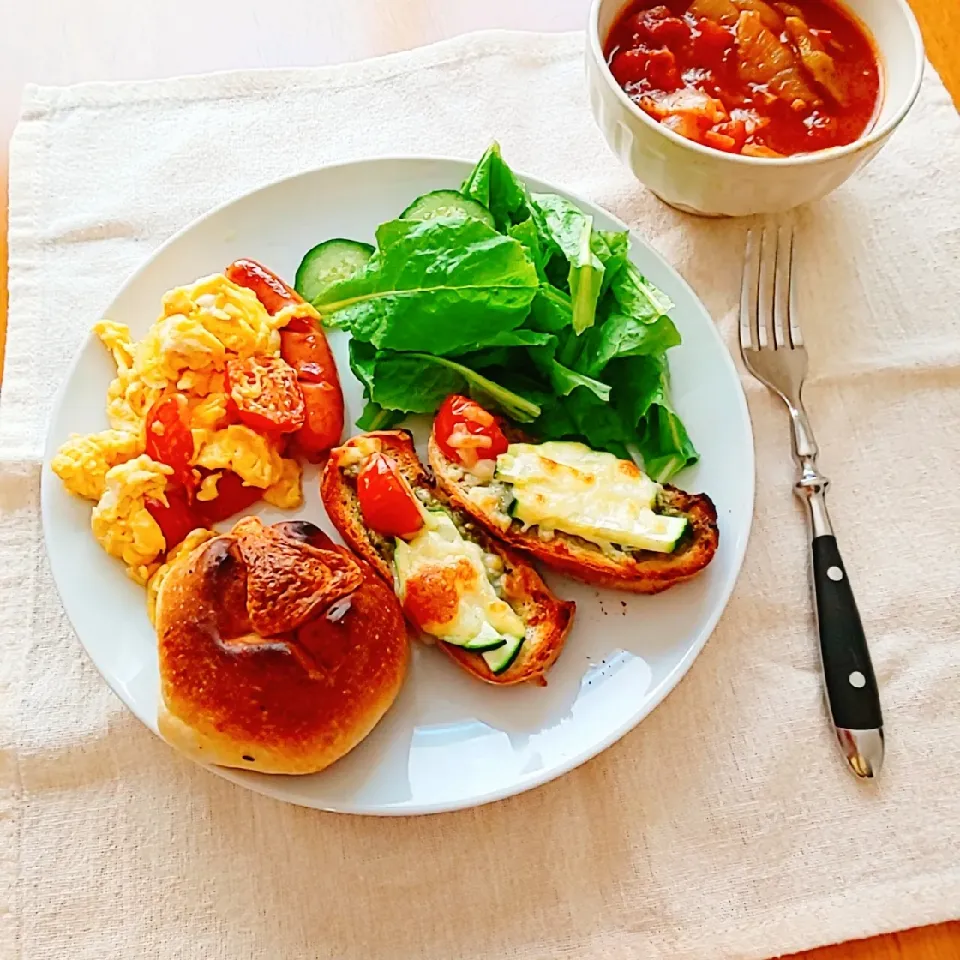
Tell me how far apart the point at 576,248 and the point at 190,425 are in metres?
0.93

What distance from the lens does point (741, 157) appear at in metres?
2.38

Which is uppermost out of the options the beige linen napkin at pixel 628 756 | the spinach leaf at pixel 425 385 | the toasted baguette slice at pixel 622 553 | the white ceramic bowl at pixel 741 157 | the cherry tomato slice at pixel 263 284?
the white ceramic bowl at pixel 741 157

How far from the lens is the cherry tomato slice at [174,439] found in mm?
2217

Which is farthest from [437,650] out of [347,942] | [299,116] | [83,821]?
[299,116]

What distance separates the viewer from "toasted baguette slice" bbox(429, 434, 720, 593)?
84.0 inches

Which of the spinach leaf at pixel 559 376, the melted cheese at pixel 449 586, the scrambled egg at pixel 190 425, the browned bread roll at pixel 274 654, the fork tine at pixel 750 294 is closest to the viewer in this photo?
the browned bread roll at pixel 274 654

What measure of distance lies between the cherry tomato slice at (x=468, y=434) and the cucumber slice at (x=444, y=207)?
1.56 feet

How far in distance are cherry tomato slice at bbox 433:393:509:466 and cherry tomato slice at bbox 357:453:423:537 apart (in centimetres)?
14

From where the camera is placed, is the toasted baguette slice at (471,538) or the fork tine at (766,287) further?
the fork tine at (766,287)


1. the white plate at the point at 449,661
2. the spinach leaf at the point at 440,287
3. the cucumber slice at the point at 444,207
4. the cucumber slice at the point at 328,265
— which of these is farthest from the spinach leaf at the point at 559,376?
the cucumber slice at the point at 328,265

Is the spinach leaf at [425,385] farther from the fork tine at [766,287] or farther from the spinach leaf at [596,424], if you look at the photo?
the fork tine at [766,287]

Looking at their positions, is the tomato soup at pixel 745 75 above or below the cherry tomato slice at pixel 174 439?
above

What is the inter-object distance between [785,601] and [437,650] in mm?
814

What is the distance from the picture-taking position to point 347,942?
2057 mm
